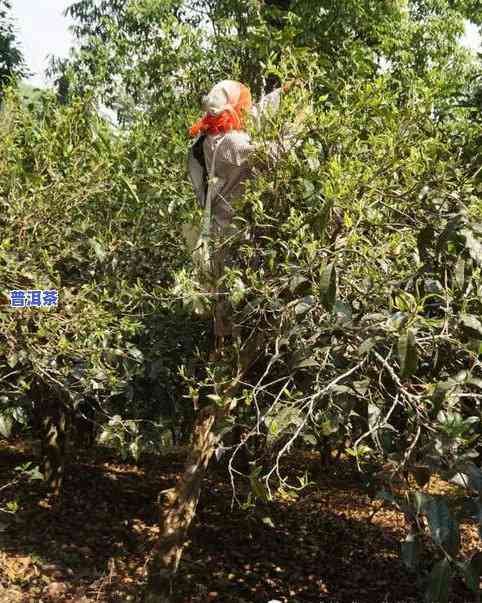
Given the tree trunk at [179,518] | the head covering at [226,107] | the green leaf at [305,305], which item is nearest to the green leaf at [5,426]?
the tree trunk at [179,518]

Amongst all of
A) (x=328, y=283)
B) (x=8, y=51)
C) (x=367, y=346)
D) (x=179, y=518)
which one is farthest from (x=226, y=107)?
(x=8, y=51)

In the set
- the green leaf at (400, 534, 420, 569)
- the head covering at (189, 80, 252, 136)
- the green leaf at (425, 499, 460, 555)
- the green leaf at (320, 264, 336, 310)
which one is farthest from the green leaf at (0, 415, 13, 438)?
the green leaf at (425, 499, 460, 555)

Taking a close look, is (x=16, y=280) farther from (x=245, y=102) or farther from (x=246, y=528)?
(x=246, y=528)

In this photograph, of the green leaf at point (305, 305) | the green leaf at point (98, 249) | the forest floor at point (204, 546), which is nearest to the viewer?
the green leaf at point (305, 305)

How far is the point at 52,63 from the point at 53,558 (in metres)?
20.1

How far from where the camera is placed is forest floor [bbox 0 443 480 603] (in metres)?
4.77

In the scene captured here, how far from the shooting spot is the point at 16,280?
3.73 metres

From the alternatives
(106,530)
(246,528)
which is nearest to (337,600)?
(246,528)

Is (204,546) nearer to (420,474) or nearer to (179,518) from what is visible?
(179,518)

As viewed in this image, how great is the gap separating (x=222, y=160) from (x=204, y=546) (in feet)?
11.3

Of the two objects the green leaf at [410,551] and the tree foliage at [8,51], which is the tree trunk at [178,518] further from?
the tree foliage at [8,51]

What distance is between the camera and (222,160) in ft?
10.9

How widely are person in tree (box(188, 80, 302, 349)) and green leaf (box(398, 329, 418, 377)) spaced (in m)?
1.35

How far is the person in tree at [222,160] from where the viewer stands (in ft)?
10.7
